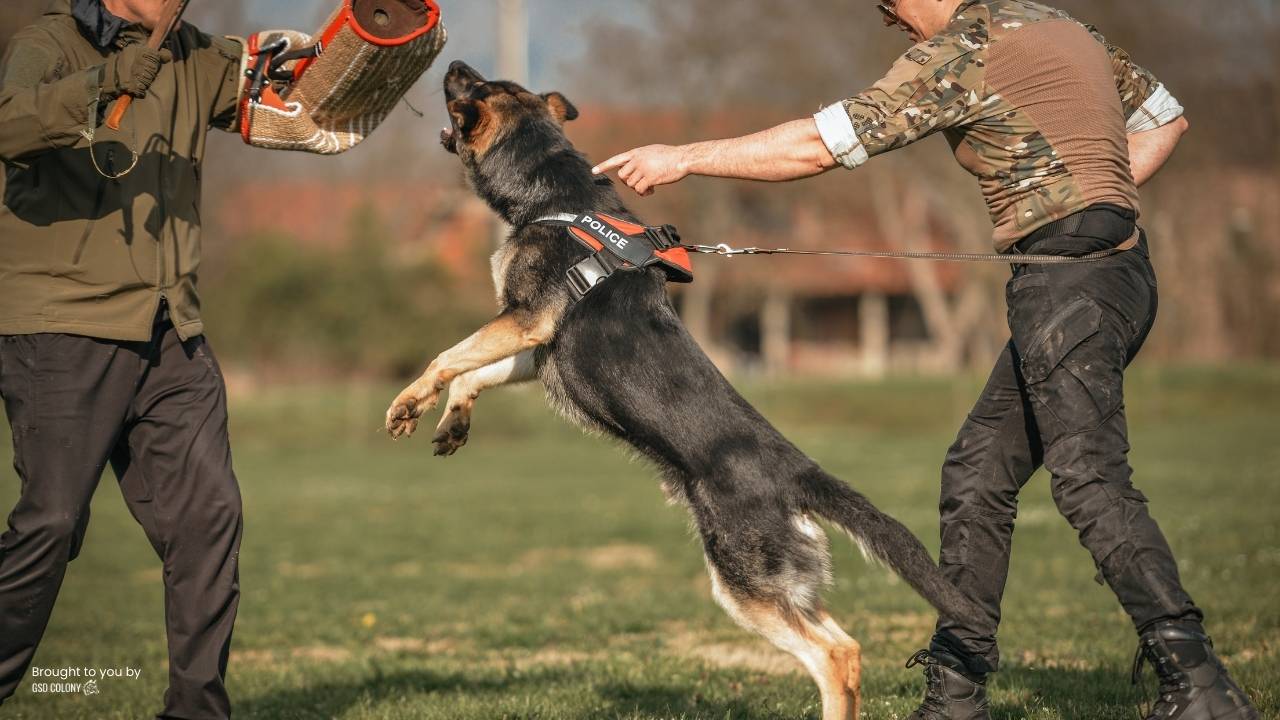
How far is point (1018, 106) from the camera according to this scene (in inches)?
150

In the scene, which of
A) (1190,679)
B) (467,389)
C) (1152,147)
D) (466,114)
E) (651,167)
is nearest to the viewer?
(1190,679)

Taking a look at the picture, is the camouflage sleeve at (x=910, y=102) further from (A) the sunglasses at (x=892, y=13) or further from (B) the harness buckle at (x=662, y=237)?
(B) the harness buckle at (x=662, y=237)

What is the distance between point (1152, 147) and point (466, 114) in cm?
269

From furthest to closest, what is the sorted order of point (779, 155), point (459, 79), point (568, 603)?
1. point (568, 603)
2. point (459, 79)
3. point (779, 155)

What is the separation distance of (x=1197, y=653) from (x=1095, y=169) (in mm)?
1580

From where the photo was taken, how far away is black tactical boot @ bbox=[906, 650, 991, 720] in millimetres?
4449

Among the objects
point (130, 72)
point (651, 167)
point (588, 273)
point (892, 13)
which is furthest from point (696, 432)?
point (130, 72)

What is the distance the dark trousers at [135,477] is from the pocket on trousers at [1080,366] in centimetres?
294

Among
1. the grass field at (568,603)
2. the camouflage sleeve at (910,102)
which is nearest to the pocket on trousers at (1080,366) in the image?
the camouflage sleeve at (910,102)

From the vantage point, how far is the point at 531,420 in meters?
30.0

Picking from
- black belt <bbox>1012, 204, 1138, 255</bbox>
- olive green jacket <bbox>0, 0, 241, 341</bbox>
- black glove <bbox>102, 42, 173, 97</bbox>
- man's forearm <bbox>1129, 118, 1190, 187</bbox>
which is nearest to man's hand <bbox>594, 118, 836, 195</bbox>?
black belt <bbox>1012, 204, 1138, 255</bbox>

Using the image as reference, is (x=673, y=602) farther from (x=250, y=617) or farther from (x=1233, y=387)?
(x=1233, y=387)

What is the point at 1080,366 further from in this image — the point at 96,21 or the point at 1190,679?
the point at 96,21

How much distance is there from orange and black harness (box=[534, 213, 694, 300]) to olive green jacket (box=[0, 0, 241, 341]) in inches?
57.0
